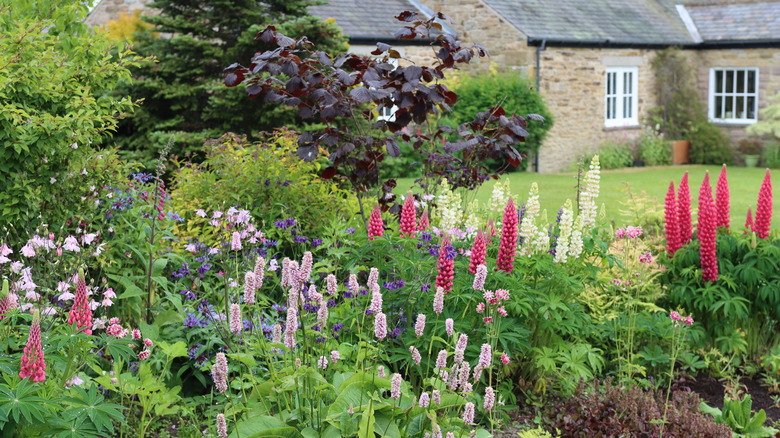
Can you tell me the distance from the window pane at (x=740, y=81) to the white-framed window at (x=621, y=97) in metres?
2.39

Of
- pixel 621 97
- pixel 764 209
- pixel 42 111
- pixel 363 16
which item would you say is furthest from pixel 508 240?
pixel 621 97

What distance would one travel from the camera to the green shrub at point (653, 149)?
66.4 feet

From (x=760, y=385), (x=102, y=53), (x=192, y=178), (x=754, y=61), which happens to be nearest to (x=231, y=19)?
(x=192, y=178)

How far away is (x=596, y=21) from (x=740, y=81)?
3.68m

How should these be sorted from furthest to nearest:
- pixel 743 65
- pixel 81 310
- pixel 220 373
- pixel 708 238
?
pixel 743 65, pixel 708 238, pixel 81 310, pixel 220 373

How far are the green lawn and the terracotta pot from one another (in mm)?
678

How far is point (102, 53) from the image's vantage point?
19.1ft

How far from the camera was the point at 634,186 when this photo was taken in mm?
15906

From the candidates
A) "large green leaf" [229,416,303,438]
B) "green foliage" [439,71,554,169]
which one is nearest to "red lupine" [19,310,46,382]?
"large green leaf" [229,416,303,438]

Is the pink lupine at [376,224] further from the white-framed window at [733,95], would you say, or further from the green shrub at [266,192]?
→ the white-framed window at [733,95]

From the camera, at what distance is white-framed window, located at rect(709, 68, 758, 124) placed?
68.1 ft

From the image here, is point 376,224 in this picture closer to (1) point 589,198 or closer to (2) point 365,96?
(2) point 365,96

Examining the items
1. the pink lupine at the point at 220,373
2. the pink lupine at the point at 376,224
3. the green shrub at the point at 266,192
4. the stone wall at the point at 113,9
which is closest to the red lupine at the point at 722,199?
the pink lupine at the point at 376,224

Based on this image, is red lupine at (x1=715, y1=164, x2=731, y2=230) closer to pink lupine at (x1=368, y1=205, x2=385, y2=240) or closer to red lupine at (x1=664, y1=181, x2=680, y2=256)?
red lupine at (x1=664, y1=181, x2=680, y2=256)
